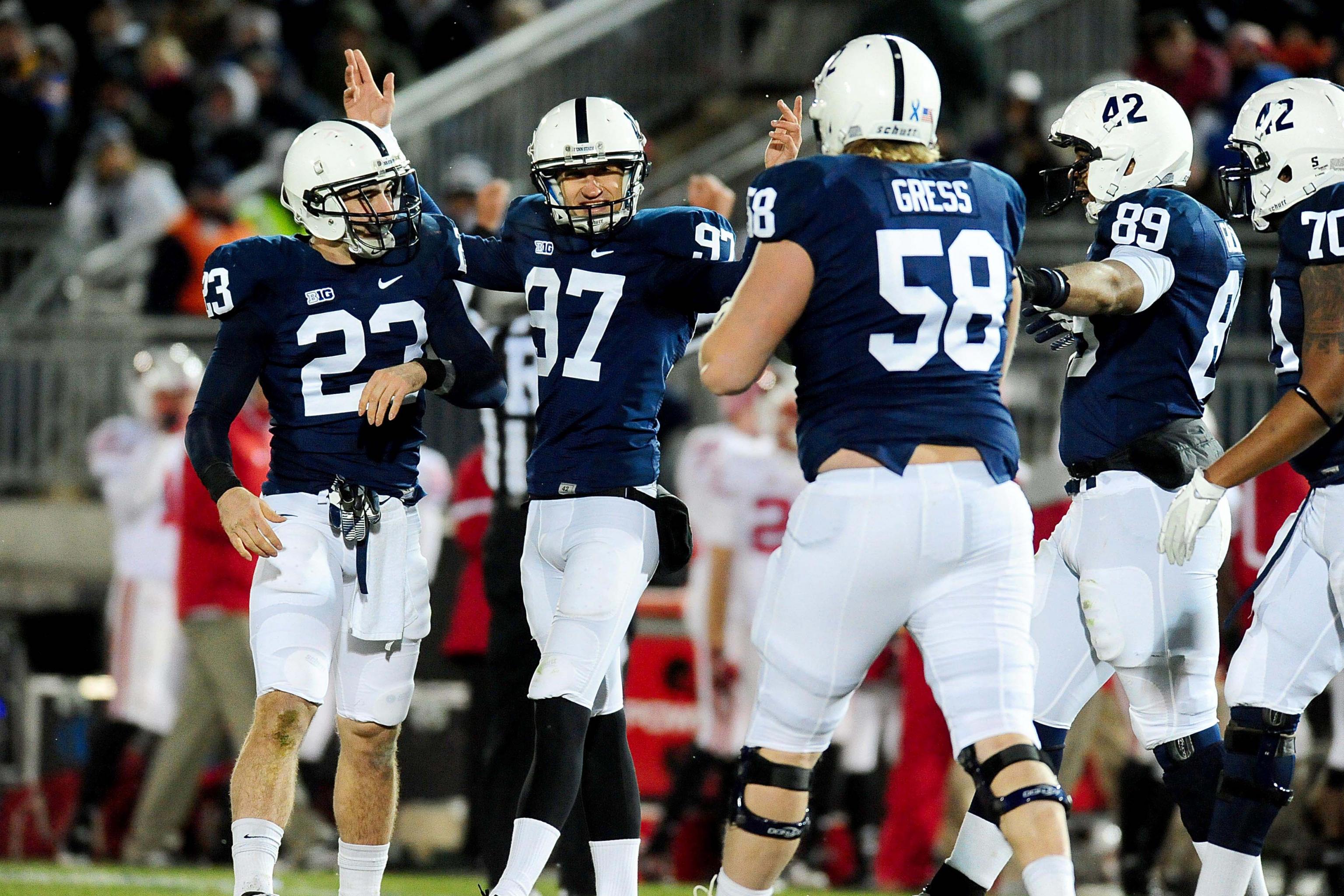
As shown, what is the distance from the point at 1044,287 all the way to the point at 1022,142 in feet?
19.5

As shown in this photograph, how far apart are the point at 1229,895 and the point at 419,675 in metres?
4.73

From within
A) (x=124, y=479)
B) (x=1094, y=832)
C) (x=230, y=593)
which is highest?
(x=124, y=479)

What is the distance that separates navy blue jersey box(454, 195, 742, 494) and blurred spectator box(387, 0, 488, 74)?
→ 330 inches

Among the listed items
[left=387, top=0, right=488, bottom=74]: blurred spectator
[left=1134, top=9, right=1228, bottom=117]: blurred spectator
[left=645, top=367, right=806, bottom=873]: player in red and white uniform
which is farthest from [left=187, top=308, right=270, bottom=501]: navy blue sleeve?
[left=387, top=0, right=488, bottom=74]: blurred spectator

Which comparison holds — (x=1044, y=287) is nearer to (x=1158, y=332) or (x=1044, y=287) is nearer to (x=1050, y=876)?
(x=1158, y=332)

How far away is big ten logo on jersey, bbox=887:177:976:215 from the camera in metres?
4.04

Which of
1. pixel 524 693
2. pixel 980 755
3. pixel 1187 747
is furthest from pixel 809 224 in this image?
pixel 524 693

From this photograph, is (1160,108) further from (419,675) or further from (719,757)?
(419,675)

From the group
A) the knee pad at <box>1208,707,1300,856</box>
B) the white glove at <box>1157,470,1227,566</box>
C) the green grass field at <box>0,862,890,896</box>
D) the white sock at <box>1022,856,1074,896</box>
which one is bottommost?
the green grass field at <box>0,862,890,896</box>

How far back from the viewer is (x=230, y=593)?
8.23 meters

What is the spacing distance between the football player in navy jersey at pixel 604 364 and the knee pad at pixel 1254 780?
1.51 m

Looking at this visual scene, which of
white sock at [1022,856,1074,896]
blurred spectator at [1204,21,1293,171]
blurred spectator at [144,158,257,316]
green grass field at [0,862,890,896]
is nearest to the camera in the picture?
white sock at [1022,856,1074,896]

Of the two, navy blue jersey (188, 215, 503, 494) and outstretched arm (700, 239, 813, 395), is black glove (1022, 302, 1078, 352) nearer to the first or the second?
outstretched arm (700, 239, 813, 395)

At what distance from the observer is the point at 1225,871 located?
4.75 meters
